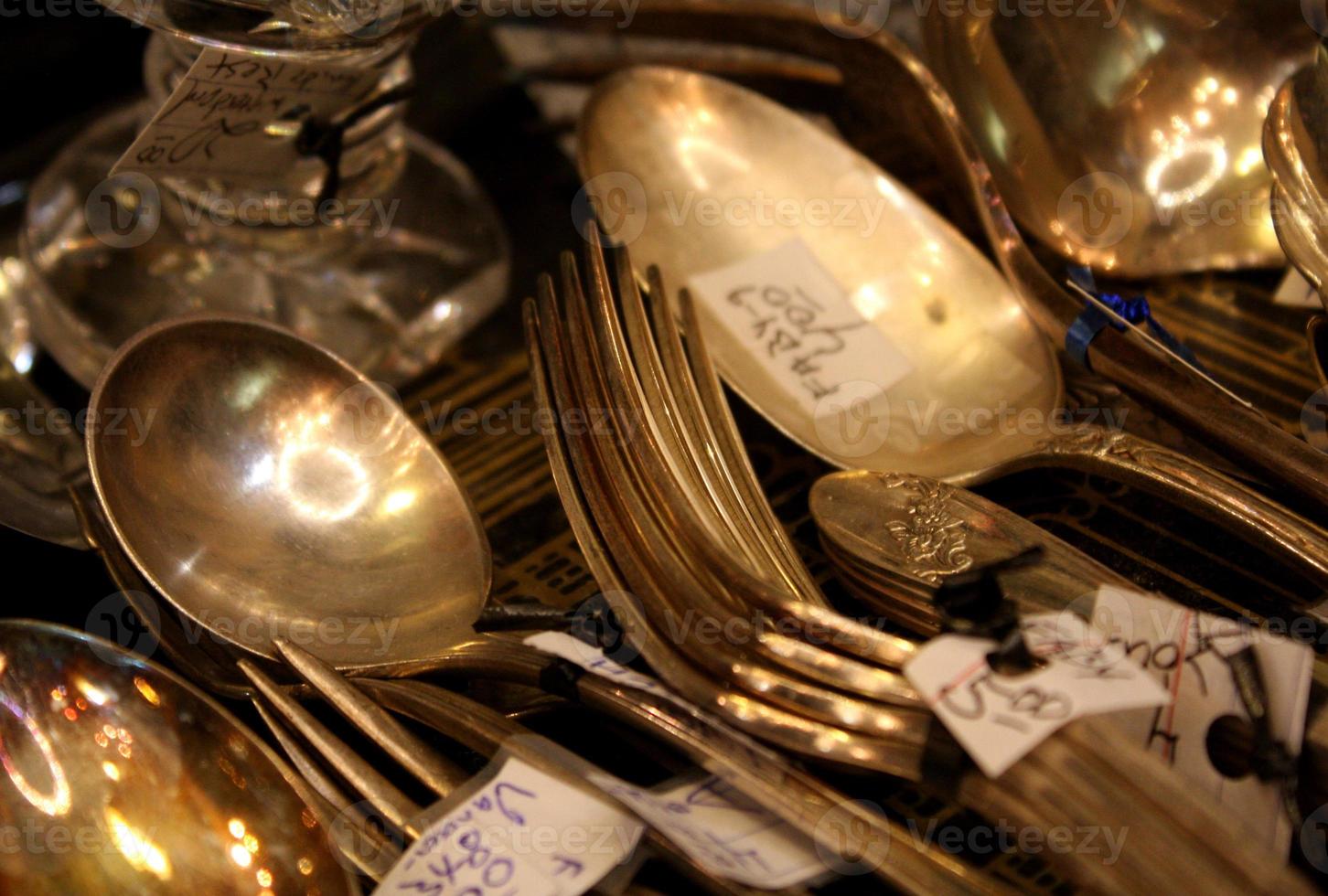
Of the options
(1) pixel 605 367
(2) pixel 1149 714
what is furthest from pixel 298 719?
(2) pixel 1149 714

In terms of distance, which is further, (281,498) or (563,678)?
(281,498)

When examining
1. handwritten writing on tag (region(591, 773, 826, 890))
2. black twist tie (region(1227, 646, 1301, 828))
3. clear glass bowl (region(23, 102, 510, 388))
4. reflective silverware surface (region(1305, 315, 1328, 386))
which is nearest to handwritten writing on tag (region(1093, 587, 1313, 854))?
black twist tie (region(1227, 646, 1301, 828))

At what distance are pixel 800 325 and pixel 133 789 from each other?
0.45 metres

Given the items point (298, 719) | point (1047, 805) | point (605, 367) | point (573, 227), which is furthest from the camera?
point (573, 227)

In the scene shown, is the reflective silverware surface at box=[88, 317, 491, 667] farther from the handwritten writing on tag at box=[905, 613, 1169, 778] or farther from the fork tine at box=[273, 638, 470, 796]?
the handwritten writing on tag at box=[905, 613, 1169, 778]

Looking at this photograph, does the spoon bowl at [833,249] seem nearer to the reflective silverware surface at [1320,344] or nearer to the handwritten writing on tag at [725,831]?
the reflective silverware surface at [1320,344]

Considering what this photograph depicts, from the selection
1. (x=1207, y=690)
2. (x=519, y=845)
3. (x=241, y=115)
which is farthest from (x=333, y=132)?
(x=1207, y=690)

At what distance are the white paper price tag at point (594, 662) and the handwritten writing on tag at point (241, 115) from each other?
0.37 metres

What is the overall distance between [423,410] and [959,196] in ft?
1.30

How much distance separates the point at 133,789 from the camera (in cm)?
53

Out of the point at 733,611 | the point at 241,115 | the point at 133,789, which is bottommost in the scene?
the point at 133,789

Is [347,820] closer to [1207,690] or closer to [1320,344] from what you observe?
[1207,690]

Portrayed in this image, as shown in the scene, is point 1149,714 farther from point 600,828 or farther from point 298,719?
point 298,719

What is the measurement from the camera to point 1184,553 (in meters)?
0.60
